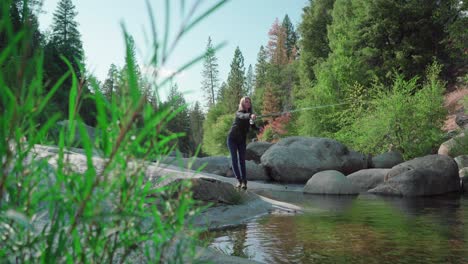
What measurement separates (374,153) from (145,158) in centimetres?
2438

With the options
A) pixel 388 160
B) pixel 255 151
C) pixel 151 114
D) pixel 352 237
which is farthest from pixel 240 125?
pixel 255 151

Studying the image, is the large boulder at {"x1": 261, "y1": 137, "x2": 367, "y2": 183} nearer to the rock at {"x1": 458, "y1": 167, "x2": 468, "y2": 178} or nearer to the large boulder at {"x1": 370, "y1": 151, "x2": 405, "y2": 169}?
the large boulder at {"x1": 370, "y1": 151, "x2": 405, "y2": 169}

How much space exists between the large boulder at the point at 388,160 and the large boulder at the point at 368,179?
5.89m

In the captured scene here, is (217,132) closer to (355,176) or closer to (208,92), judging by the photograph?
(208,92)

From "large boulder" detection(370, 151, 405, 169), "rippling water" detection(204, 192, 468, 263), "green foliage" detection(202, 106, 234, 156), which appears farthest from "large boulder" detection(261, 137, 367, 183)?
"green foliage" detection(202, 106, 234, 156)

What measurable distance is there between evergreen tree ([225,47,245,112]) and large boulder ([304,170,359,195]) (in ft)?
190

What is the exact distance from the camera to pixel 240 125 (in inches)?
410

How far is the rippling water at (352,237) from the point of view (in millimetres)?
5227

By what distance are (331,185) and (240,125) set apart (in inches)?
201

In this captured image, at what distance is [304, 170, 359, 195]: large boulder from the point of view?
1416cm

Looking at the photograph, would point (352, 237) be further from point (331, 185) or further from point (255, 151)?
point (255, 151)

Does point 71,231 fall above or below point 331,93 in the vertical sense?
below

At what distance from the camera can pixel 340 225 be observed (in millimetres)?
7508

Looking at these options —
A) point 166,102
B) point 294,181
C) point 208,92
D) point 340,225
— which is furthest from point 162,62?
point 208,92
